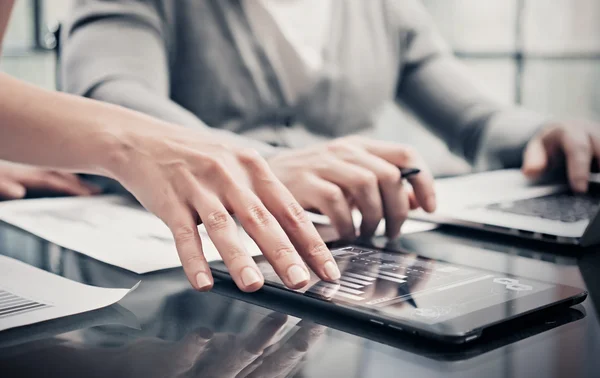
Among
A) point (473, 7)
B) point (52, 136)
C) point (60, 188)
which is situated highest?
point (473, 7)

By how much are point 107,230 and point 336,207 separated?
225 mm

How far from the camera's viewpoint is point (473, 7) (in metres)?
3.24

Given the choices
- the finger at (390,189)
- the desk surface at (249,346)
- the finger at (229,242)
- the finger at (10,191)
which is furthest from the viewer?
the finger at (10,191)

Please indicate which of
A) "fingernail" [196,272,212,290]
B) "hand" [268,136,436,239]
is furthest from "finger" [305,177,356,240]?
"fingernail" [196,272,212,290]

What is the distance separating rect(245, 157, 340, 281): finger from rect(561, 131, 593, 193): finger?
502 millimetres

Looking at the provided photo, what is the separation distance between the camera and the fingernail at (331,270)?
0.46 meters

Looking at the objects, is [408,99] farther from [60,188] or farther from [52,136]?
[52,136]

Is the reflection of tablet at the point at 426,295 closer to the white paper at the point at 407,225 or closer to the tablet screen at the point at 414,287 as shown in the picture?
the tablet screen at the point at 414,287

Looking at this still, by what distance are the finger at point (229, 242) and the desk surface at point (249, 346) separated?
0.06 ft

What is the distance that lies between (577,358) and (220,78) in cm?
94

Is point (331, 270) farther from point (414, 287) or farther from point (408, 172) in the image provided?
point (408, 172)

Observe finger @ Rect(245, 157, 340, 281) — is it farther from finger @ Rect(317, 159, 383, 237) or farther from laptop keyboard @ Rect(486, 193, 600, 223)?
laptop keyboard @ Rect(486, 193, 600, 223)

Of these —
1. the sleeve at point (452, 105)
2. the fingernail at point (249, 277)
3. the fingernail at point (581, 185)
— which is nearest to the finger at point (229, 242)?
the fingernail at point (249, 277)

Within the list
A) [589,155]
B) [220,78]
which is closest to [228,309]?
[589,155]
